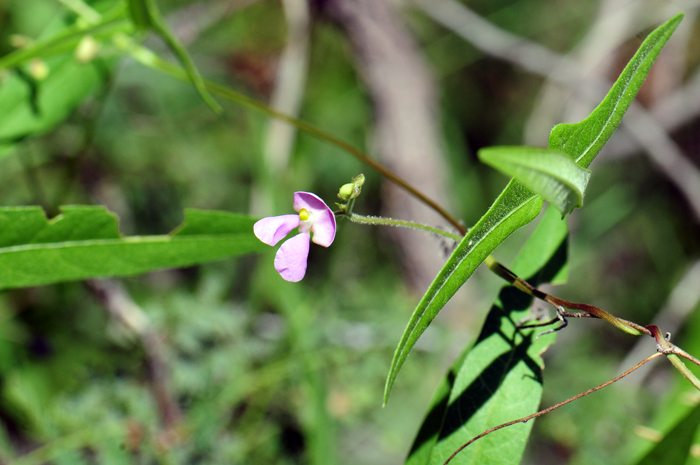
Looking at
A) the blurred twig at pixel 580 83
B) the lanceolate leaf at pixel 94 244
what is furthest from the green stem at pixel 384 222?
the blurred twig at pixel 580 83

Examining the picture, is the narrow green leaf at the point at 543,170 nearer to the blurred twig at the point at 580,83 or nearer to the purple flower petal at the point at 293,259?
the purple flower petal at the point at 293,259

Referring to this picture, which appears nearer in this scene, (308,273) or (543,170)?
(543,170)

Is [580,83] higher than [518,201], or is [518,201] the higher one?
[580,83]

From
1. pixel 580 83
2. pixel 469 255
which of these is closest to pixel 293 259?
pixel 469 255

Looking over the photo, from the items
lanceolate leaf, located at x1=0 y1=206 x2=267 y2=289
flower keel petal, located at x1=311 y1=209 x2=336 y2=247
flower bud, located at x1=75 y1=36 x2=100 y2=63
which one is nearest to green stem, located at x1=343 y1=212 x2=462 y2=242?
flower keel petal, located at x1=311 y1=209 x2=336 y2=247

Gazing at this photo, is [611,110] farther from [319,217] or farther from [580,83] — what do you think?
[580,83]

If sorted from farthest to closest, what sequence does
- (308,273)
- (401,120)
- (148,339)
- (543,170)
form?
(308,273) → (401,120) → (148,339) → (543,170)

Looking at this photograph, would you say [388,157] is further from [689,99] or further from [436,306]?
[436,306]
